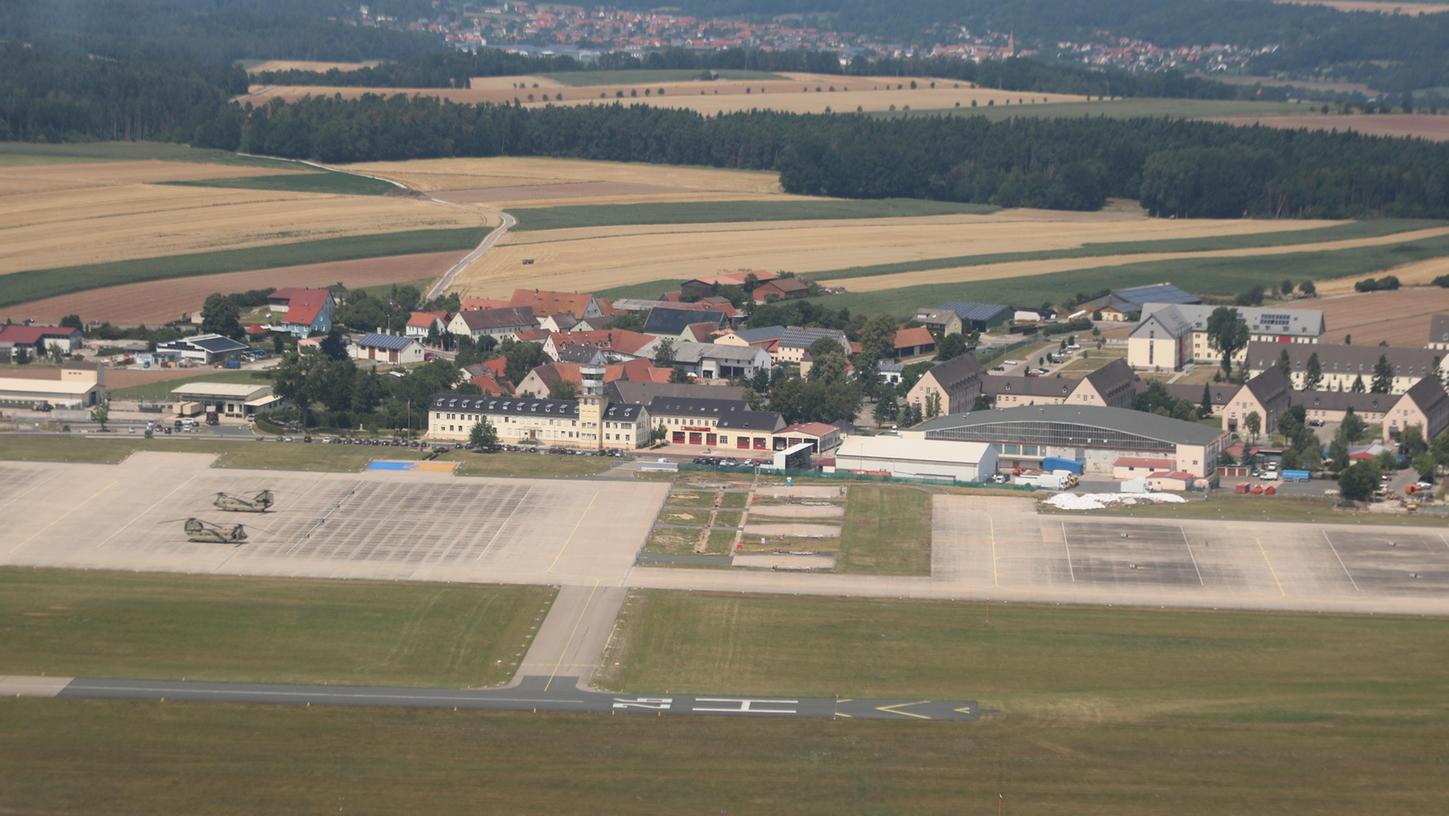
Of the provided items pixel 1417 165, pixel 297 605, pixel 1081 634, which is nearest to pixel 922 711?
pixel 1081 634

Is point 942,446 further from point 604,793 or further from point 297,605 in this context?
point 604,793

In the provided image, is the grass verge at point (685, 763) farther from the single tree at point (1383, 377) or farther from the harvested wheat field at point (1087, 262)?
the harvested wheat field at point (1087, 262)

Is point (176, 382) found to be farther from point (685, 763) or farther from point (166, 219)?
point (685, 763)

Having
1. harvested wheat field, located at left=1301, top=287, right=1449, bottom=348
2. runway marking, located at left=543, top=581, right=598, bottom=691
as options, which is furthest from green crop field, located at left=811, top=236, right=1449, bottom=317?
runway marking, located at left=543, top=581, right=598, bottom=691

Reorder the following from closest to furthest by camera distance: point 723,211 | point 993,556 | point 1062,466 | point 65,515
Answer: point 993,556
point 65,515
point 1062,466
point 723,211

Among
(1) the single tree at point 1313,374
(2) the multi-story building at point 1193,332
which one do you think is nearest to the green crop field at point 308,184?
(2) the multi-story building at point 1193,332

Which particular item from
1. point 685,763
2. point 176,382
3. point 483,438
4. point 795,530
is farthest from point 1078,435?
point 176,382

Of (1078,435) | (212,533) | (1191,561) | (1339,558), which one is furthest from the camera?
(1078,435)
